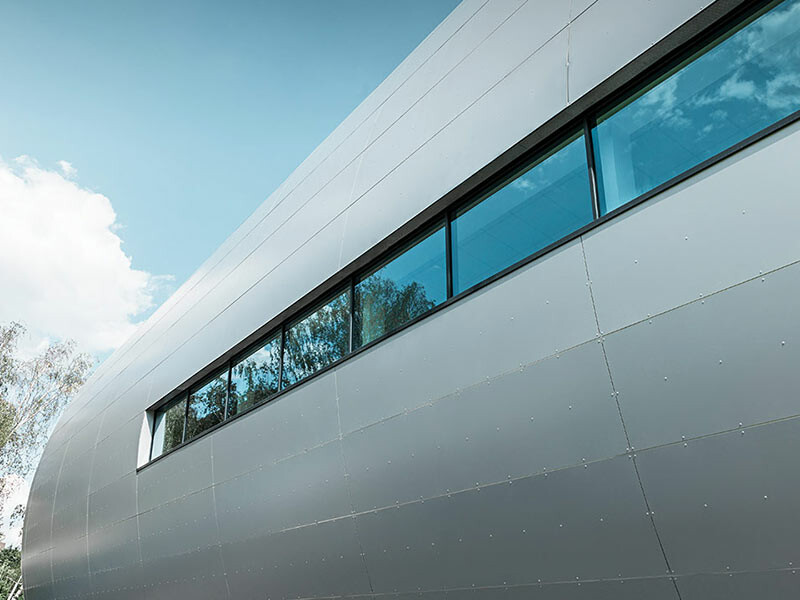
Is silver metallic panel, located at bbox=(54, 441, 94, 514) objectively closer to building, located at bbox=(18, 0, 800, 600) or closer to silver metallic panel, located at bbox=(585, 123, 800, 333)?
building, located at bbox=(18, 0, 800, 600)

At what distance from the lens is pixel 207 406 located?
27.5ft

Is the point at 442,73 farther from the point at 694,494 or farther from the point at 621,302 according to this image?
the point at 694,494

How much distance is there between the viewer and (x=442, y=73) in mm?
5781

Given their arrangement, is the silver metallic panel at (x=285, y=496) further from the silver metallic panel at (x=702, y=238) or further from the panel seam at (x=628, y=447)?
the silver metallic panel at (x=702, y=238)

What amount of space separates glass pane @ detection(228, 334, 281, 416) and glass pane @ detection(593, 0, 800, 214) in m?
4.28

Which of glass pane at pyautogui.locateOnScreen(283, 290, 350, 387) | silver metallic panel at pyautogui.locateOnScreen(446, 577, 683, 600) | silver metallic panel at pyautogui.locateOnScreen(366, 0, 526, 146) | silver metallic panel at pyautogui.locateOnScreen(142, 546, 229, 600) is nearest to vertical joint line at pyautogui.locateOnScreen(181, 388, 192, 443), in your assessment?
silver metallic panel at pyautogui.locateOnScreen(142, 546, 229, 600)

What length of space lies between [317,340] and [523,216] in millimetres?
2720

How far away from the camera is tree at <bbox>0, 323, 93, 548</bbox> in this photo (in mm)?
26406

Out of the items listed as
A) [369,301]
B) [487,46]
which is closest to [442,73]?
[487,46]

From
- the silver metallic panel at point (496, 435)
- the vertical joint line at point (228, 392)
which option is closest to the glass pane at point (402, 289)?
the silver metallic panel at point (496, 435)

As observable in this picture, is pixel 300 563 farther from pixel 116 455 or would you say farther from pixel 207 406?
pixel 116 455

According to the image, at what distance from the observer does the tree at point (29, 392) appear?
26.4 meters

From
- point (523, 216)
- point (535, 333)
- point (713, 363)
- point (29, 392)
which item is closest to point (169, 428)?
point (523, 216)

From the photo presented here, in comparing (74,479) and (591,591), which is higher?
(74,479)
